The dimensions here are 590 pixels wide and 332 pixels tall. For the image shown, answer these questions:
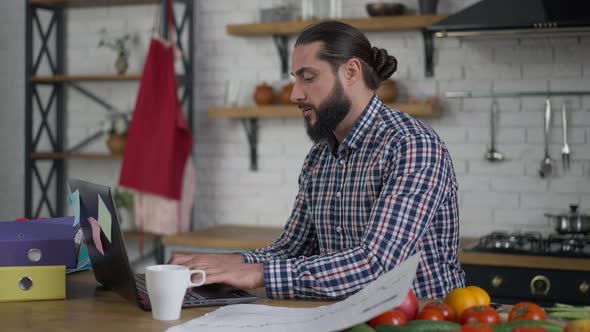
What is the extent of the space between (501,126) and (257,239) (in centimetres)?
126

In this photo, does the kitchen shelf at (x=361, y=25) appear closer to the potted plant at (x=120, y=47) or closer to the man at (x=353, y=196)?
the potted plant at (x=120, y=47)

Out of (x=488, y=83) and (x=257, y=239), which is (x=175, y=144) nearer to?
(x=257, y=239)

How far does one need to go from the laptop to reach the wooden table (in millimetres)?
29

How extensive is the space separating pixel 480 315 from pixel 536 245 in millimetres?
2188

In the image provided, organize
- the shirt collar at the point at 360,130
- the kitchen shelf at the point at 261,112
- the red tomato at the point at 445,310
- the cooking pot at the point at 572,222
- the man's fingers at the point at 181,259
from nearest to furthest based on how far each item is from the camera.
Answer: the red tomato at the point at 445,310
the man's fingers at the point at 181,259
the shirt collar at the point at 360,130
the cooking pot at the point at 572,222
the kitchen shelf at the point at 261,112

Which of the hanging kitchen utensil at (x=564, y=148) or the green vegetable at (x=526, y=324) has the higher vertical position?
the hanging kitchen utensil at (x=564, y=148)

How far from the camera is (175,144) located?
4242 mm

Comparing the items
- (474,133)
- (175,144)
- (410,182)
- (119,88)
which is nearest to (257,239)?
(175,144)

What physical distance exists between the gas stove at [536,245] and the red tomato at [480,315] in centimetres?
193

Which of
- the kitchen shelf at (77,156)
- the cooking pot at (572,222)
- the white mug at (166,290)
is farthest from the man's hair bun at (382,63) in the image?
the kitchen shelf at (77,156)

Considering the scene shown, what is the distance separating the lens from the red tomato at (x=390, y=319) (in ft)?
4.71

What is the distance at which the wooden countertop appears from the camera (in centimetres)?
322

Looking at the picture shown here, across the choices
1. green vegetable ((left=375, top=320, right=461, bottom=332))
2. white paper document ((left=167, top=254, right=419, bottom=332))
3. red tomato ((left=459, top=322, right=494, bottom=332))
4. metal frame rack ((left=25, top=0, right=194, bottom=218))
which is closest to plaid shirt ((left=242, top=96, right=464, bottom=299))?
white paper document ((left=167, top=254, right=419, bottom=332))

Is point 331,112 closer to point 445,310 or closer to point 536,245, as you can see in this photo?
point 445,310
